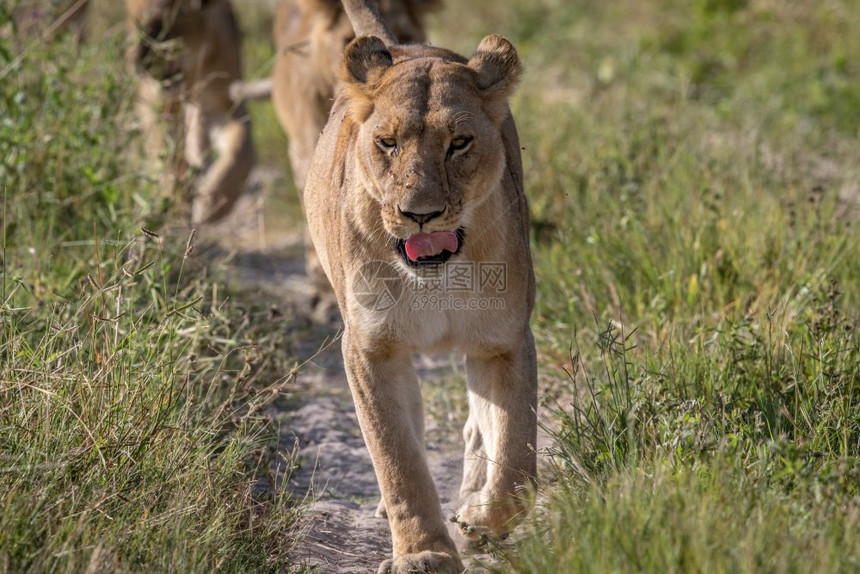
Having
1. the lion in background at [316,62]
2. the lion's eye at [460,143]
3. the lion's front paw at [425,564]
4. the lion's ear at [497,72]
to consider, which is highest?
the lion in background at [316,62]

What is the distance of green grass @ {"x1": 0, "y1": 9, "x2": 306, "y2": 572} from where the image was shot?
3406 mm

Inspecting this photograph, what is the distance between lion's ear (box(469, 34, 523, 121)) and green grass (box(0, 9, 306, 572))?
1108mm

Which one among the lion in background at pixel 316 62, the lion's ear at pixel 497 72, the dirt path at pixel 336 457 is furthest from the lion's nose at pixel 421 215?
the lion in background at pixel 316 62

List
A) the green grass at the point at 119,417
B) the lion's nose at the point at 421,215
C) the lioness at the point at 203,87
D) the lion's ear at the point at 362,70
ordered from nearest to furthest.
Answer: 1. the green grass at the point at 119,417
2. the lion's nose at the point at 421,215
3. the lion's ear at the point at 362,70
4. the lioness at the point at 203,87

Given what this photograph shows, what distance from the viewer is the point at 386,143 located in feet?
12.8

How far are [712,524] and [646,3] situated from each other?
10127 mm

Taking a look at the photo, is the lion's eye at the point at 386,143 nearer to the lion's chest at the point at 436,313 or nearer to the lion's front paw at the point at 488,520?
the lion's chest at the point at 436,313

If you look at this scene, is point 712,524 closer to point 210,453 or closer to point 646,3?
point 210,453

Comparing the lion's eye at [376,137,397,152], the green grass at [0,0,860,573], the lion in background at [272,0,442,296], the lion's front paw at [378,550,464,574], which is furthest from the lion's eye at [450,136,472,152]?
the lion in background at [272,0,442,296]

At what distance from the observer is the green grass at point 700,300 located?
3.22 metres

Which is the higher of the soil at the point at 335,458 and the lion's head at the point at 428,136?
the lion's head at the point at 428,136

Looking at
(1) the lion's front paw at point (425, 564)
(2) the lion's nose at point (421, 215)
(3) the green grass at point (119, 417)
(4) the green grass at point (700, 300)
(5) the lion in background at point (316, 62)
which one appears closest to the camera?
(4) the green grass at point (700, 300)

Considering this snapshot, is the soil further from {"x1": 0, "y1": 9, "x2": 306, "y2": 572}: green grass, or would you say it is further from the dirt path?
{"x1": 0, "y1": 9, "x2": 306, "y2": 572}: green grass
